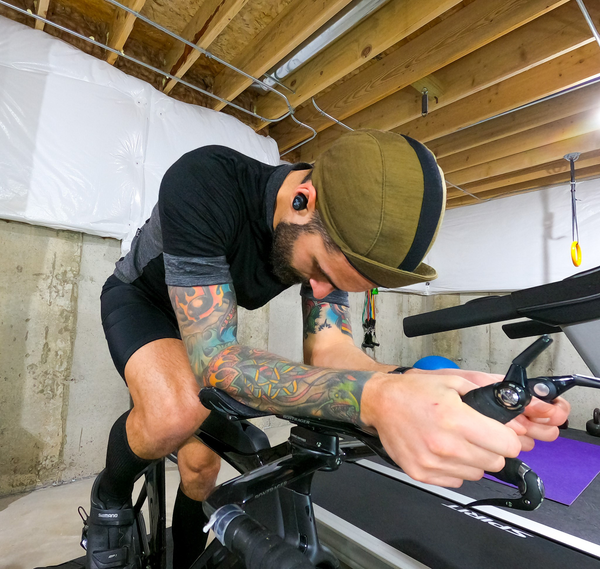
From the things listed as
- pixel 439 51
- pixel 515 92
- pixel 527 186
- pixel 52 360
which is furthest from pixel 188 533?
pixel 527 186

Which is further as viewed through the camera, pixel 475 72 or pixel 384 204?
pixel 475 72

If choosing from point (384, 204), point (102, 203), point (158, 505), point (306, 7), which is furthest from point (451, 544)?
point (306, 7)

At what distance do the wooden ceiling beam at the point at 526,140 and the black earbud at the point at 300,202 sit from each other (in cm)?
287

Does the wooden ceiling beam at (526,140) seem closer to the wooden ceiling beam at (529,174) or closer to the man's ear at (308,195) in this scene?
the wooden ceiling beam at (529,174)

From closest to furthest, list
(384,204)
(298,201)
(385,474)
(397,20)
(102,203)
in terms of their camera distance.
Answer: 1. (384,204)
2. (298,201)
3. (385,474)
4. (397,20)
5. (102,203)

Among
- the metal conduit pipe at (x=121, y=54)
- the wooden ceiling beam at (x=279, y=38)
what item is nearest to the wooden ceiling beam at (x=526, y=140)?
the metal conduit pipe at (x=121, y=54)

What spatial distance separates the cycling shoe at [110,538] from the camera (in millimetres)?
889

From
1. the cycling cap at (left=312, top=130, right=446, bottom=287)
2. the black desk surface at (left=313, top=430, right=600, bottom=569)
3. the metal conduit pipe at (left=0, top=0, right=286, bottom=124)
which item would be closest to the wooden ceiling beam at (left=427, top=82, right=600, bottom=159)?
the metal conduit pipe at (left=0, top=0, right=286, bottom=124)

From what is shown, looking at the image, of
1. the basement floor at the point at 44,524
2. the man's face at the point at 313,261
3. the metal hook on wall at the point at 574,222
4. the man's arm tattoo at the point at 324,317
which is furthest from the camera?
the metal hook on wall at the point at 574,222

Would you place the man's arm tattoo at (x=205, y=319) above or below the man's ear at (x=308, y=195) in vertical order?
below

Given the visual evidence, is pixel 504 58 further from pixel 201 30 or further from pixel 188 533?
pixel 188 533

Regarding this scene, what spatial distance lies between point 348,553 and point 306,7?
2.53 m

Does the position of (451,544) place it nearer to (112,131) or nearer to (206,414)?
(206,414)

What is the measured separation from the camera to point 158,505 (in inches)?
43.9
